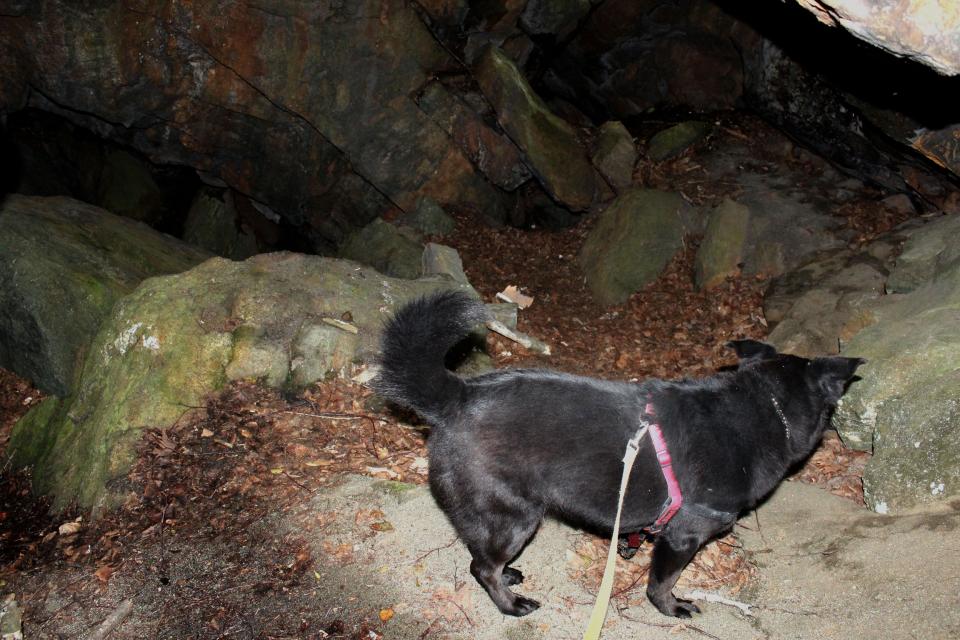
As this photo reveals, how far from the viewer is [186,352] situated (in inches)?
241

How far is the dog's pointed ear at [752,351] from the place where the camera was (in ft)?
14.2

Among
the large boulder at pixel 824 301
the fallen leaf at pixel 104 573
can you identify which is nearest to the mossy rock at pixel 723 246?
the large boulder at pixel 824 301

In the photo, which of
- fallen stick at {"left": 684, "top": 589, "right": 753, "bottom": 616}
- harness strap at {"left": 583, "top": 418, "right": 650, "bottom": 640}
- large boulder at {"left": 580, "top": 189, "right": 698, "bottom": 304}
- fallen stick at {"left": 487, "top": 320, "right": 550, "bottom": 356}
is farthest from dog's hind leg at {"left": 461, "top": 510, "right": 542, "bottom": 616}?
large boulder at {"left": 580, "top": 189, "right": 698, "bottom": 304}

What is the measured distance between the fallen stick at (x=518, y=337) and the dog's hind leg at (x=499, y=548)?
4520 millimetres

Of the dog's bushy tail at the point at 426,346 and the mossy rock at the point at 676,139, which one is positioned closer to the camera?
the dog's bushy tail at the point at 426,346

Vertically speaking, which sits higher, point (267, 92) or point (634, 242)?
point (634, 242)

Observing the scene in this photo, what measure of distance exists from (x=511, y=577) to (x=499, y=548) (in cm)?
59

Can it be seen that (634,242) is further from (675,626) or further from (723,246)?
(675,626)

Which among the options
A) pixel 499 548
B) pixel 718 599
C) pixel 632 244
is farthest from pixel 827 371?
pixel 632 244

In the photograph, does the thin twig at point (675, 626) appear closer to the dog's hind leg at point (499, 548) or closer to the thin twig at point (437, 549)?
the dog's hind leg at point (499, 548)

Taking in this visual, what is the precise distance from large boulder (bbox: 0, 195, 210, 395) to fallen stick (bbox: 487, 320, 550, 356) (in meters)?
4.45

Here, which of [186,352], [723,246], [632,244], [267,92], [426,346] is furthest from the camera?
[267,92]

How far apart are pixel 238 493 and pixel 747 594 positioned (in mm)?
3845

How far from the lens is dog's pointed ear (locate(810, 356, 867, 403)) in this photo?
3.96 m
